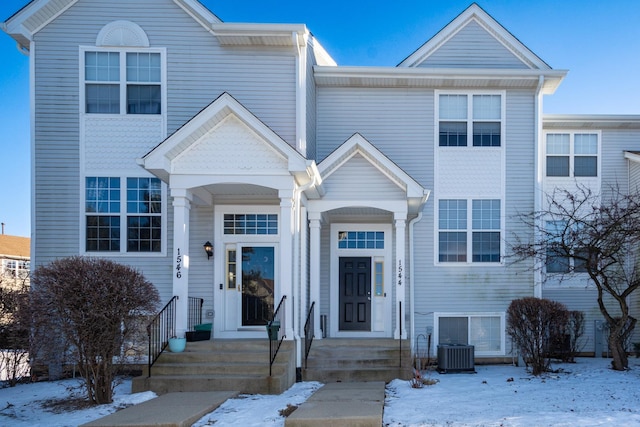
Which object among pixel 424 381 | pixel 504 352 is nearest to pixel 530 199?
pixel 504 352

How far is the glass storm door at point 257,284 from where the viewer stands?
11531 mm

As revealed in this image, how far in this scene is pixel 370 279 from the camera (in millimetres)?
12586

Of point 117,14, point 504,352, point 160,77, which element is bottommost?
point 504,352

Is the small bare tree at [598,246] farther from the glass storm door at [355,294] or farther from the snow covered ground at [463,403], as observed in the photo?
the glass storm door at [355,294]

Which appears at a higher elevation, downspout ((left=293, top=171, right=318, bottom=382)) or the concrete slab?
downspout ((left=293, top=171, right=318, bottom=382))

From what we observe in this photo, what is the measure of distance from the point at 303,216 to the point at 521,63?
643cm

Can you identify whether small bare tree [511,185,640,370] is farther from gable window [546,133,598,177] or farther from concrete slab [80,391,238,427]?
concrete slab [80,391,238,427]

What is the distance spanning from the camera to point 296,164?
374 inches

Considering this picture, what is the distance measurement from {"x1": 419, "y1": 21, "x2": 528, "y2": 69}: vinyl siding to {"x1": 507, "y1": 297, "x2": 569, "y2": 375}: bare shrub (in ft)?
18.6

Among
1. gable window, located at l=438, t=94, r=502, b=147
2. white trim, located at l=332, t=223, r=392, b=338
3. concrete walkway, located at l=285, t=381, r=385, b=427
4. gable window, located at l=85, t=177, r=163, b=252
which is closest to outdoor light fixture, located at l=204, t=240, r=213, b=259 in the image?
gable window, located at l=85, t=177, r=163, b=252

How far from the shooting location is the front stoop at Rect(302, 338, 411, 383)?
1012 centimetres

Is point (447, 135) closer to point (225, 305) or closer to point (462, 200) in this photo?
point (462, 200)

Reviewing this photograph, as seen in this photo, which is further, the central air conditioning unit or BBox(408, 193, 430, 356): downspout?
BBox(408, 193, 430, 356): downspout

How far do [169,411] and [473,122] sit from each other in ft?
30.0
